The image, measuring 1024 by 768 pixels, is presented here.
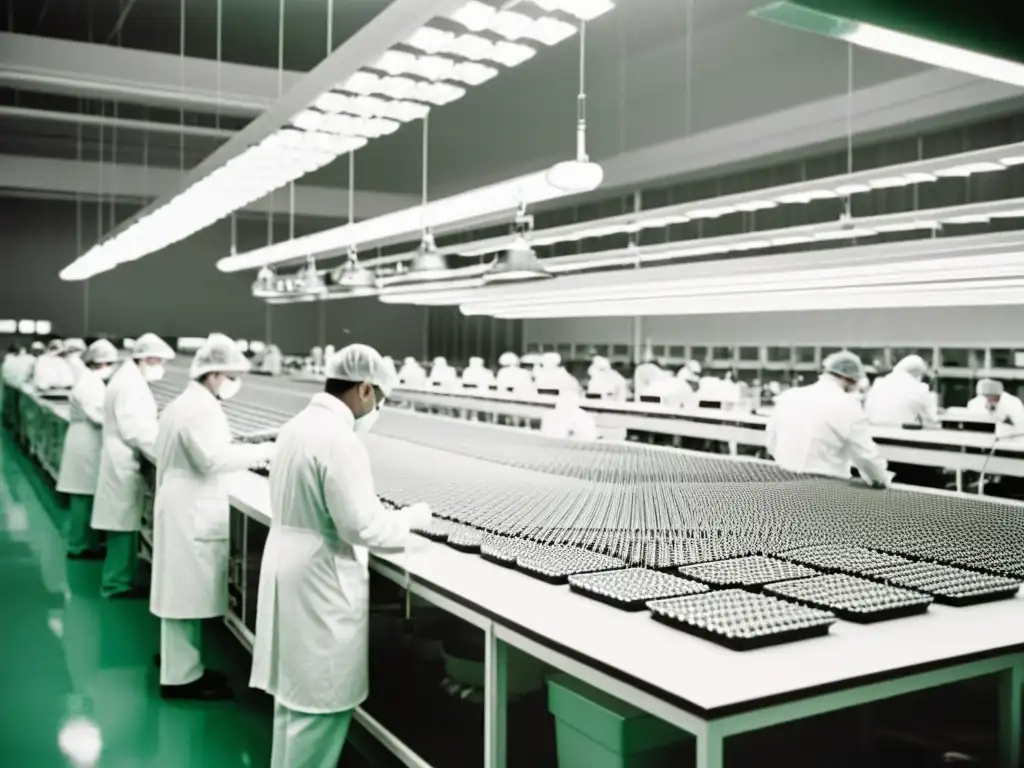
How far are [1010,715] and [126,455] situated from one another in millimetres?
4452

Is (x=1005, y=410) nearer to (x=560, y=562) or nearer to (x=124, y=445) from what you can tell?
(x=560, y=562)

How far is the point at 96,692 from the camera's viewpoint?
11.8ft

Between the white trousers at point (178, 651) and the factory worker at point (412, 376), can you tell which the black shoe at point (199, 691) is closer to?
the white trousers at point (178, 651)

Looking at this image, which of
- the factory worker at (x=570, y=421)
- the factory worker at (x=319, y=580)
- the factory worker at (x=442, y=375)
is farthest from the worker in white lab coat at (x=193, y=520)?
the factory worker at (x=442, y=375)

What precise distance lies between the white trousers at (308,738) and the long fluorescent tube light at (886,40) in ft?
6.64

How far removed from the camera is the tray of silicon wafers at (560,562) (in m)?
2.23

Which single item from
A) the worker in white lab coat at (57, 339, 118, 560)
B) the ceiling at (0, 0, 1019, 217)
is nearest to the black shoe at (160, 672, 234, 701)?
the worker in white lab coat at (57, 339, 118, 560)

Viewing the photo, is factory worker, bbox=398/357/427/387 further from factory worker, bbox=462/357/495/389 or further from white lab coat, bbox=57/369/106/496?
white lab coat, bbox=57/369/106/496

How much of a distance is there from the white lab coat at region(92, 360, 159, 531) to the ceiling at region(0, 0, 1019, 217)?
133 inches

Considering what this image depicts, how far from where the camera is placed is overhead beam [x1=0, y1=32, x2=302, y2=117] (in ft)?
23.1

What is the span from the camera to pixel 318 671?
94.2 inches

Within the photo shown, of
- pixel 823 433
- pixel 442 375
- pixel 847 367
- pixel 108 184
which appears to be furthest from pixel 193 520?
pixel 108 184

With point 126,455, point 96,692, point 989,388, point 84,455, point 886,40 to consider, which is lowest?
point 96,692

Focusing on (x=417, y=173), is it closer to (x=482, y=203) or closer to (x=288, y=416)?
(x=288, y=416)
